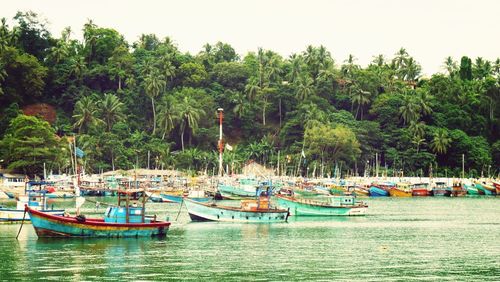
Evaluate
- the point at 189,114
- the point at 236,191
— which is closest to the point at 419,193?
the point at 236,191

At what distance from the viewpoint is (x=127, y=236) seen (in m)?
58.9

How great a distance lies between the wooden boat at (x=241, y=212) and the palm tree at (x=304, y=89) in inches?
3279

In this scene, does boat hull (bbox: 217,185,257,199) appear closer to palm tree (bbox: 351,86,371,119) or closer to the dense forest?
the dense forest

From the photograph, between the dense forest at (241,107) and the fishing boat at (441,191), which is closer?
the fishing boat at (441,191)

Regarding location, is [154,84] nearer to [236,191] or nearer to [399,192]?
[236,191]

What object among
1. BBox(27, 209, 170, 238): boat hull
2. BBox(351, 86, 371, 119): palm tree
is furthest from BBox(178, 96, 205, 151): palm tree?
BBox(27, 209, 170, 238): boat hull

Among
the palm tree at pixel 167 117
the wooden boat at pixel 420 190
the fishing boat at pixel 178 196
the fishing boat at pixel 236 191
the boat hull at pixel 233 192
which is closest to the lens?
the fishing boat at pixel 178 196

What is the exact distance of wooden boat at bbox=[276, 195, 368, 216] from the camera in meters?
86.3

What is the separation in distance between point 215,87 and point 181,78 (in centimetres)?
709

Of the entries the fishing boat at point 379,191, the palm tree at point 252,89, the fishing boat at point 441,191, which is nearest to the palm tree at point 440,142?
the fishing boat at point 441,191

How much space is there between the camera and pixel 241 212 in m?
74.4

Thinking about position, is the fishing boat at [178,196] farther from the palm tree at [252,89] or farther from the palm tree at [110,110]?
the palm tree at [252,89]

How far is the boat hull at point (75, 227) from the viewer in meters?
57.0

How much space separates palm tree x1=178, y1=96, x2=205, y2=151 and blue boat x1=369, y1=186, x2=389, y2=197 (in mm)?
33267
